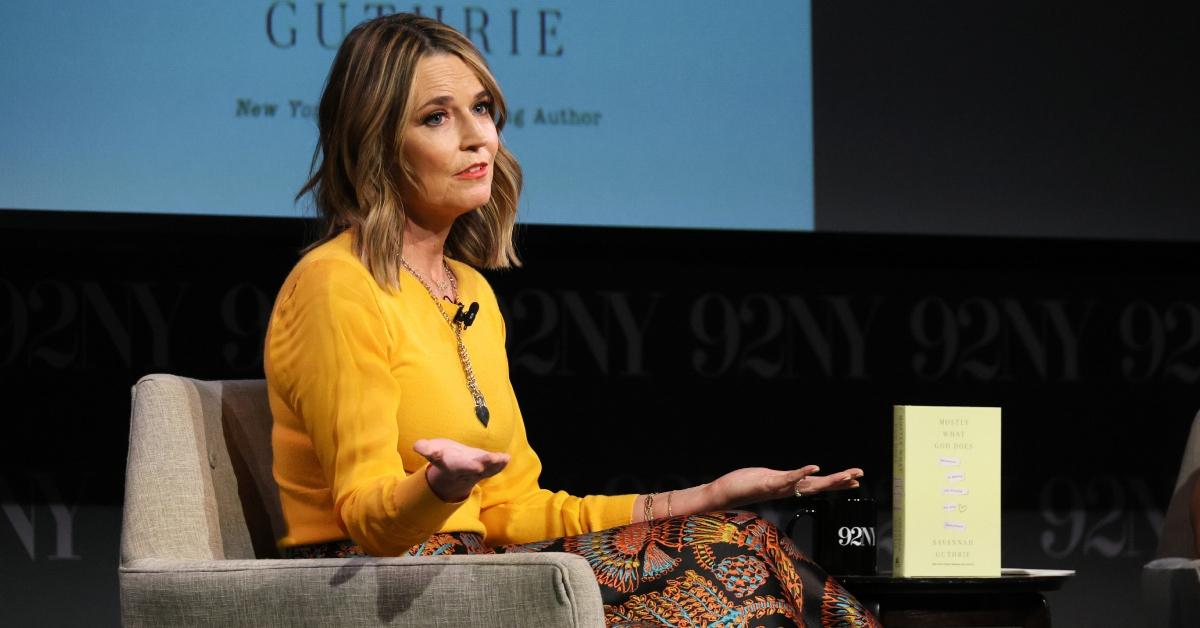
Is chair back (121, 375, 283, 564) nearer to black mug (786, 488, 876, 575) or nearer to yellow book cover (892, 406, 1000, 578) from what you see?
black mug (786, 488, 876, 575)

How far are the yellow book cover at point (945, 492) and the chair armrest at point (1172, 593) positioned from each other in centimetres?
58

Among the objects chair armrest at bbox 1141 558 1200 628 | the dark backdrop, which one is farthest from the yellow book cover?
the dark backdrop

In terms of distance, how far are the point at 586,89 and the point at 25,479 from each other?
152 centimetres

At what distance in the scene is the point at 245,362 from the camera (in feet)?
10.7

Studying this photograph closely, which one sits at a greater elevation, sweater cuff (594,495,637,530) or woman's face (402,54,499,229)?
woman's face (402,54,499,229)

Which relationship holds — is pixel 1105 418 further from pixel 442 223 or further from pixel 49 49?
pixel 49 49

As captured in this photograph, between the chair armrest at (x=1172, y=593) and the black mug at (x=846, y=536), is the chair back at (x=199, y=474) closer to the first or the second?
the black mug at (x=846, y=536)

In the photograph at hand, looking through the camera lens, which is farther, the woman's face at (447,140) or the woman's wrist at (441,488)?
the woman's face at (447,140)

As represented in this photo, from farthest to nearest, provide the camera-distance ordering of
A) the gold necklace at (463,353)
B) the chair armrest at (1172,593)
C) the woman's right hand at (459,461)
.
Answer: the chair armrest at (1172,593)
the gold necklace at (463,353)
the woman's right hand at (459,461)

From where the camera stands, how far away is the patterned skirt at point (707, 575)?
1.61m

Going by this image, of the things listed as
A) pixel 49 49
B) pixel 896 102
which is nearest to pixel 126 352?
pixel 49 49

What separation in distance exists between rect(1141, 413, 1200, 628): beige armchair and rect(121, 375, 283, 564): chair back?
4.98ft

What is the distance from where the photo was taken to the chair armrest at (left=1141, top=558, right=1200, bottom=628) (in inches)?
96.7

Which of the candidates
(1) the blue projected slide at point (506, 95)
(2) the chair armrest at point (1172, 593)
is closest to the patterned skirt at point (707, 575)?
(2) the chair armrest at point (1172, 593)
